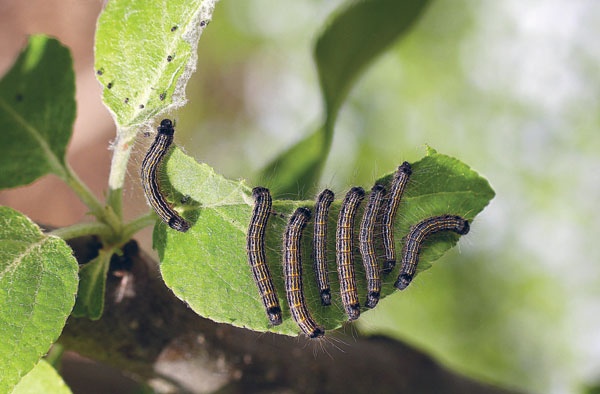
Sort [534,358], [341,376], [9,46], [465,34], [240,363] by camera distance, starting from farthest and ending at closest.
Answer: [9,46]
[465,34]
[534,358]
[341,376]
[240,363]

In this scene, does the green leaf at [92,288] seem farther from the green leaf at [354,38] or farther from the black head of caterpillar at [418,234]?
the green leaf at [354,38]

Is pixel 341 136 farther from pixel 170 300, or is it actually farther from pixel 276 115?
pixel 170 300

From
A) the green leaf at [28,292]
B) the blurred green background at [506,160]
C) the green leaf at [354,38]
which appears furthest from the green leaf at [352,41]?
the blurred green background at [506,160]

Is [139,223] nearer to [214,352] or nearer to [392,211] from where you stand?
[214,352]

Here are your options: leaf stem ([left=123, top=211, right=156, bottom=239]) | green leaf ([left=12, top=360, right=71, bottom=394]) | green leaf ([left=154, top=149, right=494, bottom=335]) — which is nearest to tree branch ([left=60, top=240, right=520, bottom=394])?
leaf stem ([left=123, top=211, right=156, bottom=239])

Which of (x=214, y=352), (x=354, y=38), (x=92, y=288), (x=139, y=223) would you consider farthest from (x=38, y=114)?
(x=354, y=38)

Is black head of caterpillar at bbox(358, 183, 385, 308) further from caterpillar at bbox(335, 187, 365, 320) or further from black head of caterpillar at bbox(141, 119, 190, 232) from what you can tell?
black head of caterpillar at bbox(141, 119, 190, 232)

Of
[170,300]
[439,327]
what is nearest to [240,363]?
[170,300]
